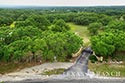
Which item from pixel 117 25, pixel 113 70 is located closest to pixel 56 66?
pixel 113 70

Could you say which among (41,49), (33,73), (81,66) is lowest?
(33,73)

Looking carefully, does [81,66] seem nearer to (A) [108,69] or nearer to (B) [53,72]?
(A) [108,69]

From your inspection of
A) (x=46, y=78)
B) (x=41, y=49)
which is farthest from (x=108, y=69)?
(x=41, y=49)

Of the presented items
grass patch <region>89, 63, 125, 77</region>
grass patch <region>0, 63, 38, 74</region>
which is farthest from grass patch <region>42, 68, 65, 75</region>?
grass patch <region>89, 63, 125, 77</region>

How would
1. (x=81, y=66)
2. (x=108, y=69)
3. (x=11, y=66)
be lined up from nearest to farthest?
(x=108, y=69) < (x=11, y=66) < (x=81, y=66)

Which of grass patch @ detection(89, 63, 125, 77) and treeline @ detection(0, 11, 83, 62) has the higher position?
treeline @ detection(0, 11, 83, 62)

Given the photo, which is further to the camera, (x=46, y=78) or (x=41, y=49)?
(x=41, y=49)

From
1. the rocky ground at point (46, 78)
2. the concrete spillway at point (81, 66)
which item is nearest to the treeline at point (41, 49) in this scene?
the concrete spillway at point (81, 66)

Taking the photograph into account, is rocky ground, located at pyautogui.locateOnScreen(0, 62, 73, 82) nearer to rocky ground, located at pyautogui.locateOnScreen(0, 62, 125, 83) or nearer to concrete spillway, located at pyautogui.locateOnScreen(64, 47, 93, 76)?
rocky ground, located at pyautogui.locateOnScreen(0, 62, 125, 83)
